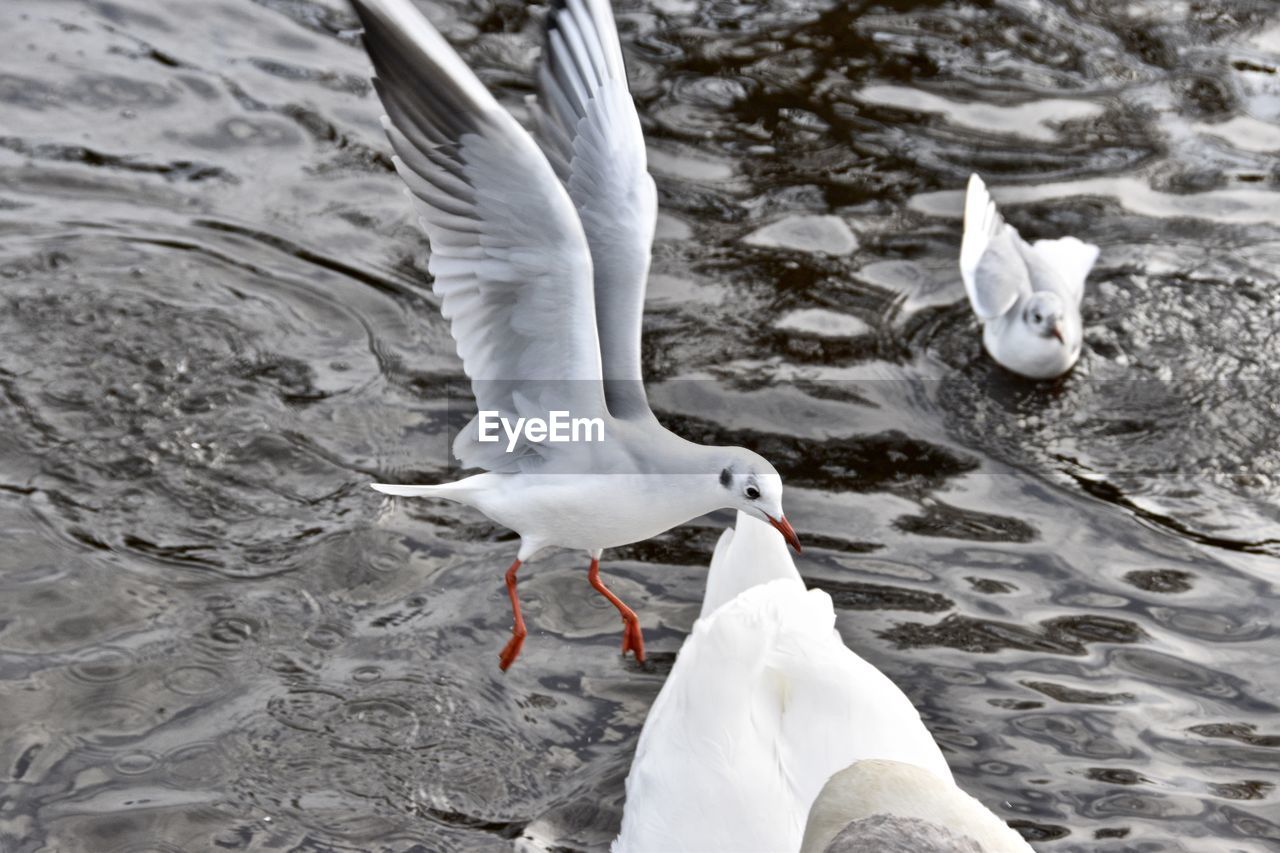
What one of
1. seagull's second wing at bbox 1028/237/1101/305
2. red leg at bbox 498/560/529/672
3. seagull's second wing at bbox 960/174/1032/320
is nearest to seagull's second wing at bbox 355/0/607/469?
red leg at bbox 498/560/529/672

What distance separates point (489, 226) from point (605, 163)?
24.3 inches

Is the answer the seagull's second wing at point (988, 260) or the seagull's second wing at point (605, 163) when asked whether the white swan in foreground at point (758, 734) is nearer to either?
the seagull's second wing at point (605, 163)

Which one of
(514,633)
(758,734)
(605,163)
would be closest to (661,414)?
(514,633)

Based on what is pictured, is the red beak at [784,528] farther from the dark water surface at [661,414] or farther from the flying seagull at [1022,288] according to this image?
the flying seagull at [1022,288]

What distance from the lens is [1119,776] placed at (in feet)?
17.0

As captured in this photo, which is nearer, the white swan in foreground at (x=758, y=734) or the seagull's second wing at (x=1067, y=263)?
the white swan in foreground at (x=758, y=734)

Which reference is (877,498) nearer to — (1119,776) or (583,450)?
(1119,776)

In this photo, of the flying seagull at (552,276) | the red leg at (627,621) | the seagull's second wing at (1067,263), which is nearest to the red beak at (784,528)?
the flying seagull at (552,276)

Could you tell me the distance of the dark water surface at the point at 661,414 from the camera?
16.8 ft

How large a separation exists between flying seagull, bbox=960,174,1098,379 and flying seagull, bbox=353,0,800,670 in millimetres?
2765

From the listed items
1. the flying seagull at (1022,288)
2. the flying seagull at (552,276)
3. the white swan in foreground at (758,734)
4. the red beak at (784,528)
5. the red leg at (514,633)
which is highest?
the flying seagull at (552,276)
